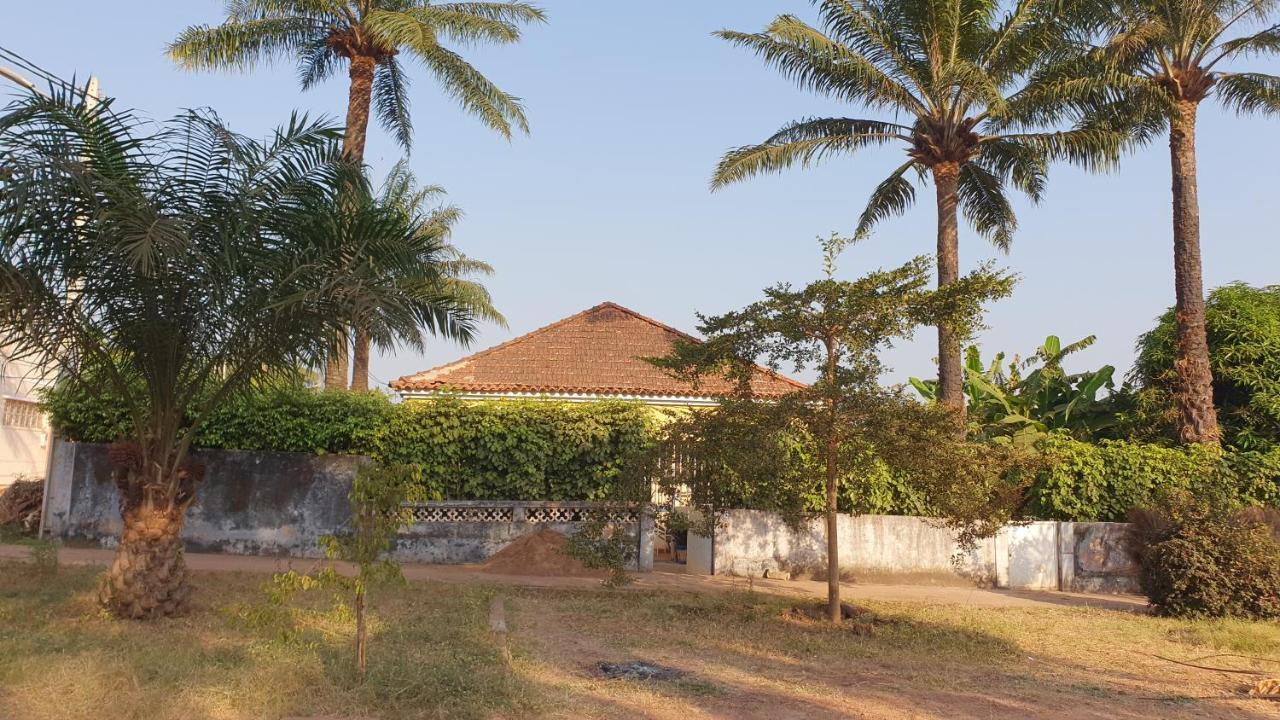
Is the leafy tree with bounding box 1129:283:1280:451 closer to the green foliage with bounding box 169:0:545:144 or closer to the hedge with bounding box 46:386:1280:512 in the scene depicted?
the hedge with bounding box 46:386:1280:512

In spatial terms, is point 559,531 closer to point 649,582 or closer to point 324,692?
point 649,582

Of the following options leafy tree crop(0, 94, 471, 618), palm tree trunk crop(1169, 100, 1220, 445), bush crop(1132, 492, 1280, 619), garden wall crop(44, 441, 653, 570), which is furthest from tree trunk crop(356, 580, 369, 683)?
palm tree trunk crop(1169, 100, 1220, 445)

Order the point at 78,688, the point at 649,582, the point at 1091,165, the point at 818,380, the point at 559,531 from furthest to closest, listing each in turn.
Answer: the point at 1091,165
the point at 559,531
the point at 649,582
the point at 818,380
the point at 78,688

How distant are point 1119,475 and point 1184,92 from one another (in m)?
7.60

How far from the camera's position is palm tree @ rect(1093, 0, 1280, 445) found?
17562mm

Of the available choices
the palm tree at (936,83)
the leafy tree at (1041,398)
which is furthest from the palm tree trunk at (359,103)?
the leafy tree at (1041,398)

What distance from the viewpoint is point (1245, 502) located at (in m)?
16.0

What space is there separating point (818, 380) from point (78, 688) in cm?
751

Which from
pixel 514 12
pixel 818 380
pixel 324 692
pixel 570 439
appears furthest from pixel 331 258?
pixel 514 12

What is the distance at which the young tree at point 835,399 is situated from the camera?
1061 cm

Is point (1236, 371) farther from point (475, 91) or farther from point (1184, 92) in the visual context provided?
point (475, 91)

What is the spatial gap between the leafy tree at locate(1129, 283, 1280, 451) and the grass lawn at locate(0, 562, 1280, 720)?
24.4ft

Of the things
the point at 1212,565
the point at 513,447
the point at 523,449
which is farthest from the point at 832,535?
the point at 513,447

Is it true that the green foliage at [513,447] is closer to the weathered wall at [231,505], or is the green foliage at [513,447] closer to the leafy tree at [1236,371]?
the weathered wall at [231,505]
